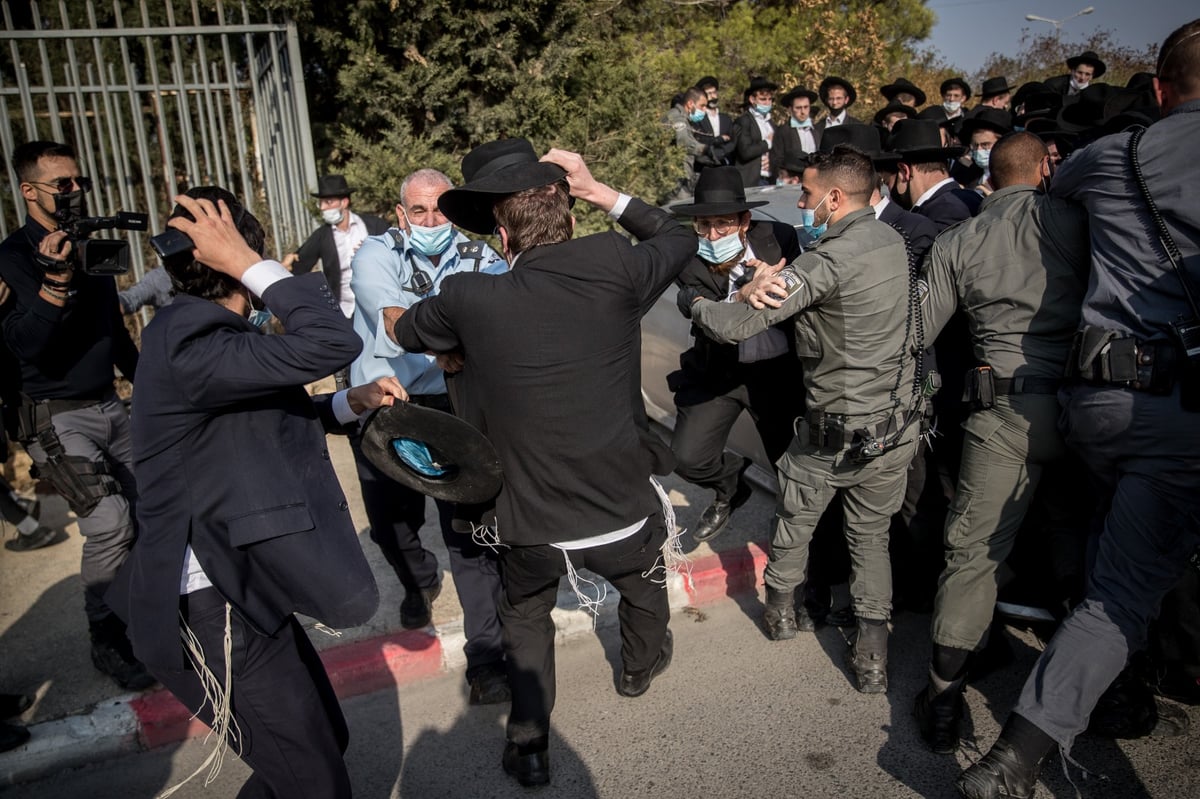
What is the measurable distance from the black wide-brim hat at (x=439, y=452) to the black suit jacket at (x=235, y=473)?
0.34 metres

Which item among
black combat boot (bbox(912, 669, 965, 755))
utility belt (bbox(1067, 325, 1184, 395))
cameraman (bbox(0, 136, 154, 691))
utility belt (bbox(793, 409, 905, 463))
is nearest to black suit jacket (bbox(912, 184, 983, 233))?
utility belt (bbox(793, 409, 905, 463))

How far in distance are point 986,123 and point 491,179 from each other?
14.6 feet

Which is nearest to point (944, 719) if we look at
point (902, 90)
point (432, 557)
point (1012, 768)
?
point (1012, 768)

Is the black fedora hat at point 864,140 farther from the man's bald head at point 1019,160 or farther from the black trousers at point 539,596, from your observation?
the black trousers at point 539,596

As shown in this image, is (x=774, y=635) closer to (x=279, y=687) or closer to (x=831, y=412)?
(x=831, y=412)

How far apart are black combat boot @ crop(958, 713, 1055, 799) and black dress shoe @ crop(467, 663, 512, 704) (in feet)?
5.81

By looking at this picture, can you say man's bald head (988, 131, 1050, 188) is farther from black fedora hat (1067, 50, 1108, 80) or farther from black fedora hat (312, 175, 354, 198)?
black fedora hat (1067, 50, 1108, 80)

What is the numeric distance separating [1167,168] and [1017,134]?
0.89 meters

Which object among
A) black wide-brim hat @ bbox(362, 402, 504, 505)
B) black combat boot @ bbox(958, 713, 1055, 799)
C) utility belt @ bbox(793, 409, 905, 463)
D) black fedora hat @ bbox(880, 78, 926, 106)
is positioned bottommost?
Answer: black combat boot @ bbox(958, 713, 1055, 799)

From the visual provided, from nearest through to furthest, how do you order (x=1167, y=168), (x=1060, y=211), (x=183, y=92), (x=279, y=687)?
1. (x=279, y=687)
2. (x=1167, y=168)
3. (x=1060, y=211)
4. (x=183, y=92)

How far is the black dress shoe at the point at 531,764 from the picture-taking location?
3072 millimetres

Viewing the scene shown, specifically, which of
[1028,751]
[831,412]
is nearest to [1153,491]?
[1028,751]

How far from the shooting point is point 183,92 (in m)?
6.41

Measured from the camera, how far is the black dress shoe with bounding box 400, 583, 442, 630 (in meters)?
4.03
